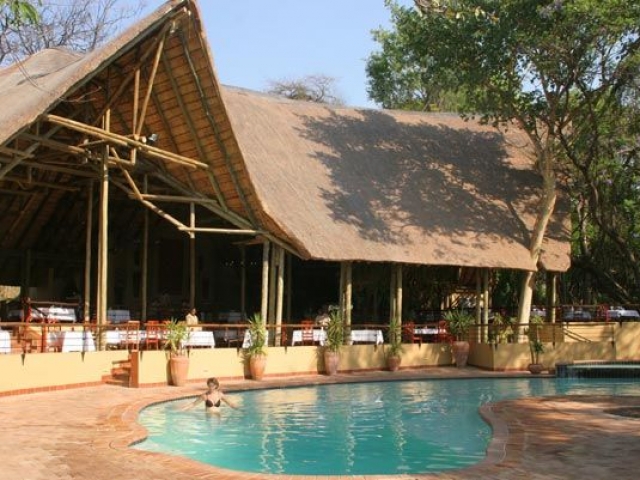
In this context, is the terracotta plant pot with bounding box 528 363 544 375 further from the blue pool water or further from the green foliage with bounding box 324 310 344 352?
the green foliage with bounding box 324 310 344 352

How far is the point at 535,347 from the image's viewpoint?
19703mm

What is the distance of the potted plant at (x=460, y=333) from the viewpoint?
65.7ft

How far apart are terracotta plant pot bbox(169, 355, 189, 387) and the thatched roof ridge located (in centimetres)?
405

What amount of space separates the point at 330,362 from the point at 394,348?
2.04 metres

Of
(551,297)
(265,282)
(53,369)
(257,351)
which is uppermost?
(265,282)

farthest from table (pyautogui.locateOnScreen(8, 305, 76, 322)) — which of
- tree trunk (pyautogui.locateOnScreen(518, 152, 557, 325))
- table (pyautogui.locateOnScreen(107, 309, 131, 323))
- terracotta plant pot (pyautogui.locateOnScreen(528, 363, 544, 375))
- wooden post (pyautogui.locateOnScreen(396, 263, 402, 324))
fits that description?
tree trunk (pyautogui.locateOnScreen(518, 152, 557, 325))

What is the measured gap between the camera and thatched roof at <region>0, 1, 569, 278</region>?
601 inches

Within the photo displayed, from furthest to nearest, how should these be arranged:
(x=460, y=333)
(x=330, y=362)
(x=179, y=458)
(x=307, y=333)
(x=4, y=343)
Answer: (x=460, y=333), (x=307, y=333), (x=330, y=362), (x=4, y=343), (x=179, y=458)

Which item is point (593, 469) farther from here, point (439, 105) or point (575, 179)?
point (439, 105)

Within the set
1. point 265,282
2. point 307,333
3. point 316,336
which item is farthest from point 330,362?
point 265,282

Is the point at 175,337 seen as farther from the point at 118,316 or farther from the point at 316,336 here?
the point at 118,316

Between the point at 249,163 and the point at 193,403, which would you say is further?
the point at 249,163

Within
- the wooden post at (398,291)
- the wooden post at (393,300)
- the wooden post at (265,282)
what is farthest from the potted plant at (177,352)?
the wooden post at (398,291)

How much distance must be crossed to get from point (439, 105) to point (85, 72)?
35.5m
